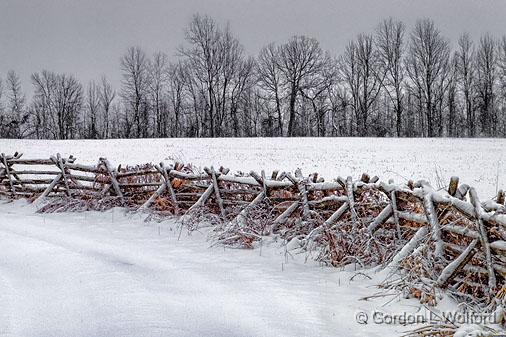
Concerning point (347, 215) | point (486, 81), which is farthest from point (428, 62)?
point (347, 215)

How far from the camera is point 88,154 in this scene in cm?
2261

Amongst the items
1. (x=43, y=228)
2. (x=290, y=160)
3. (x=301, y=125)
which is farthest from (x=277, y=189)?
(x=301, y=125)

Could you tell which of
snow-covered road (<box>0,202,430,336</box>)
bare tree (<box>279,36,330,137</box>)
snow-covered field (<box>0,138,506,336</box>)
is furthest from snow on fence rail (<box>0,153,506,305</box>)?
bare tree (<box>279,36,330,137</box>)

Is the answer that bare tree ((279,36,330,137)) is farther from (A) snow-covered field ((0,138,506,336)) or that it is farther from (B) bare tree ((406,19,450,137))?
(A) snow-covered field ((0,138,506,336))

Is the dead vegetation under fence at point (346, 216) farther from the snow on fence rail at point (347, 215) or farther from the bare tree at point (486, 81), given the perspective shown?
the bare tree at point (486, 81)

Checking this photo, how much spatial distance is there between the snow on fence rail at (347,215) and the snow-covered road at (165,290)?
407mm

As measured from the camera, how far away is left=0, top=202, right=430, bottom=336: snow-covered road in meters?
3.47

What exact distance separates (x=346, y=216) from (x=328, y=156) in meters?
17.0

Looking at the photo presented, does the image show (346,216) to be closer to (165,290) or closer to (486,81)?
(165,290)

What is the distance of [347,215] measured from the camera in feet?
19.7

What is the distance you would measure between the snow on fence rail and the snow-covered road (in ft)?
1.33

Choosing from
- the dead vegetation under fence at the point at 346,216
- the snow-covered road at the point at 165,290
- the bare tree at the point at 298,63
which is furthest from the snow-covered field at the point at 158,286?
the bare tree at the point at 298,63

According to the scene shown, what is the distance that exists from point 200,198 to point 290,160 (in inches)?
549

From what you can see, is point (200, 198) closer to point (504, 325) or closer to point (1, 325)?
point (1, 325)
